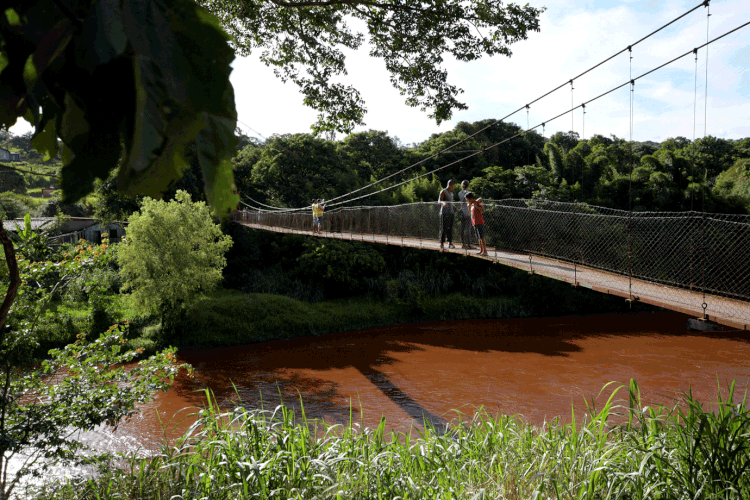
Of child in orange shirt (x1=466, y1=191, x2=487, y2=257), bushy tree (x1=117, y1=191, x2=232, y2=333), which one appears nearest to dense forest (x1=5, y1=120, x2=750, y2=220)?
bushy tree (x1=117, y1=191, x2=232, y2=333)

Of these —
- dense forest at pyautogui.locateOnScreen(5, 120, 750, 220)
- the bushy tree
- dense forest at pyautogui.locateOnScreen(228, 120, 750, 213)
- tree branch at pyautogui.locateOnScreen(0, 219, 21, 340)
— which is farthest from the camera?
dense forest at pyautogui.locateOnScreen(228, 120, 750, 213)

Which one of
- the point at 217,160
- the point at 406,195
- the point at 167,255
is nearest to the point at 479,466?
the point at 217,160

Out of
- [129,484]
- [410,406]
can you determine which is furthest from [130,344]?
[129,484]

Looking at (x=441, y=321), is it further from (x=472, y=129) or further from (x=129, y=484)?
(x=129, y=484)

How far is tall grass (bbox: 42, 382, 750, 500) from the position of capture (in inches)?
90.0

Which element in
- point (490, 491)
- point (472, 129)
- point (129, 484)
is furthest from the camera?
point (472, 129)

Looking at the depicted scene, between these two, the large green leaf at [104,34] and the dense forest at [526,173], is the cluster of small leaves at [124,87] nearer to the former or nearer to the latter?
the large green leaf at [104,34]

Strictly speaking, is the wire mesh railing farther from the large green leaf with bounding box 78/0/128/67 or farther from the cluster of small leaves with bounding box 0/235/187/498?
the large green leaf with bounding box 78/0/128/67

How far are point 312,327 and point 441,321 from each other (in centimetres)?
394

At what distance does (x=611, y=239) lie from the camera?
6973 millimetres

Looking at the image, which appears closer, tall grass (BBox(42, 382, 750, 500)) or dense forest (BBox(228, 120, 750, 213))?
tall grass (BBox(42, 382, 750, 500))

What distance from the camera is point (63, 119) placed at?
41 centimetres

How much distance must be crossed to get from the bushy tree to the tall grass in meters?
8.95

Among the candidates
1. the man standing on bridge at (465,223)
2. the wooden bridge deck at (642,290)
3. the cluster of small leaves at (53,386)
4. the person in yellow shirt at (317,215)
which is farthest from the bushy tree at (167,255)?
the cluster of small leaves at (53,386)
